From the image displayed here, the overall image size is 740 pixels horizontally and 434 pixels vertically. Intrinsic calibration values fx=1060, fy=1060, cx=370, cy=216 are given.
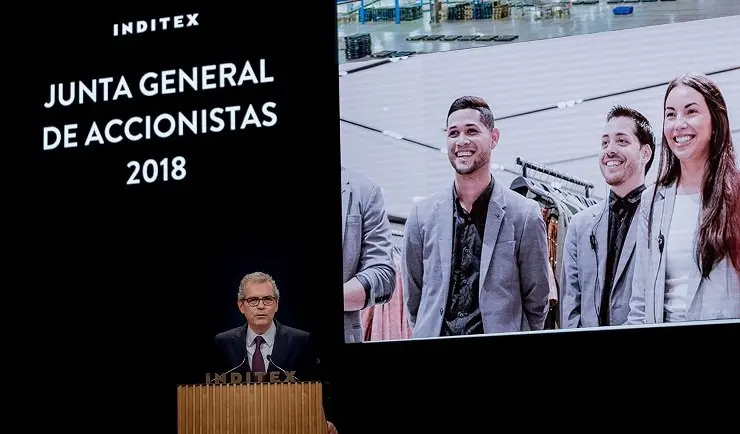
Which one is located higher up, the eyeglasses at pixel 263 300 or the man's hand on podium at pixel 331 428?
the eyeglasses at pixel 263 300

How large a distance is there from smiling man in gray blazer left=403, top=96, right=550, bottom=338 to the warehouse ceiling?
2.8 inches

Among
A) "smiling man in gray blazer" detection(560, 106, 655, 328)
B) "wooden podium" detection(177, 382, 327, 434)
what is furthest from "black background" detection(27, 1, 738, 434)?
"wooden podium" detection(177, 382, 327, 434)

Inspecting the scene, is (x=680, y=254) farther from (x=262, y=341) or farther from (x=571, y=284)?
(x=262, y=341)

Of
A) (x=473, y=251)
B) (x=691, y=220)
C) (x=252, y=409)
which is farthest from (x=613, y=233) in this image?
(x=252, y=409)

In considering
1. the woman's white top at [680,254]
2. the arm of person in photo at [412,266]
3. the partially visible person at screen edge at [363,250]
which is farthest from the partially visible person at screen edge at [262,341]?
the woman's white top at [680,254]

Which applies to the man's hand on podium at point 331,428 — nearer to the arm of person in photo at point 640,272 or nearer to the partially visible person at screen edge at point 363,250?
the partially visible person at screen edge at point 363,250

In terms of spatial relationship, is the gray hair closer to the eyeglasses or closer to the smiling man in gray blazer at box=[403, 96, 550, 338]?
the eyeglasses

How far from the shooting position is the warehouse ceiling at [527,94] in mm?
4629

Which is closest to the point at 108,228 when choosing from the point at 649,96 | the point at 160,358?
the point at 160,358

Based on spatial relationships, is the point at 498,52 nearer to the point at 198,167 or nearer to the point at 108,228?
the point at 198,167

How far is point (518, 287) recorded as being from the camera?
477cm

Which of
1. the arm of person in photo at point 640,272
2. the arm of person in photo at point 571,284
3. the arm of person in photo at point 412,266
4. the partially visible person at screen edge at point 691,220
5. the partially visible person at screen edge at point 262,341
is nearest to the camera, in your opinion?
the partially visible person at screen edge at point 691,220

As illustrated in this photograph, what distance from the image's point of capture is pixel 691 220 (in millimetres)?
4520

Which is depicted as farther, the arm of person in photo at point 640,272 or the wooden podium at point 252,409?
the arm of person in photo at point 640,272
